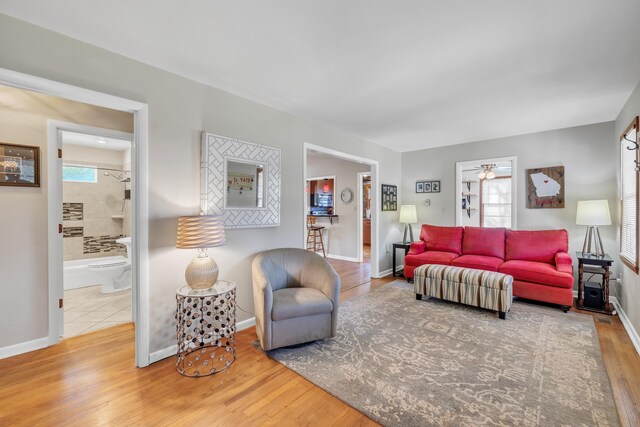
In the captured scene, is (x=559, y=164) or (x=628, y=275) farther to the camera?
(x=559, y=164)

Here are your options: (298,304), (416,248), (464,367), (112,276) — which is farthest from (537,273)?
(112,276)

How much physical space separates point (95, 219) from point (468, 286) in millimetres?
6497

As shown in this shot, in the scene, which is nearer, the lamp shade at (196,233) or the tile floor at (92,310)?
the lamp shade at (196,233)

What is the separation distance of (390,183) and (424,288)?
237 centimetres

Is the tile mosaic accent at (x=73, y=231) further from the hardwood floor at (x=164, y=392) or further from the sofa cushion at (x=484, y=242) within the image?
the sofa cushion at (x=484, y=242)

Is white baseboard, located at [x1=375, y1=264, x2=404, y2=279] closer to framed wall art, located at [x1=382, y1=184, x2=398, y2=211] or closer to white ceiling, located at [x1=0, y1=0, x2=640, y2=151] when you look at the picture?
framed wall art, located at [x1=382, y1=184, x2=398, y2=211]

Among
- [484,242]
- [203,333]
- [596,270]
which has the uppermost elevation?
[484,242]

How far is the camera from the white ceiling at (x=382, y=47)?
170 cm

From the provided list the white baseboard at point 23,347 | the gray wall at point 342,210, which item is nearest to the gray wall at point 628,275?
the gray wall at point 342,210

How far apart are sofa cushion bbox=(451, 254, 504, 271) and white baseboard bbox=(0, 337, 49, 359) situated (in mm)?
4836

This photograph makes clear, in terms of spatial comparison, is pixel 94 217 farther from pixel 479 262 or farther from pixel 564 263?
pixel 564 263

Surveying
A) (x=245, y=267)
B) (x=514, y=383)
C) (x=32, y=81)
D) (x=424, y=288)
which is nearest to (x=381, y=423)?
(x=514, y=383)

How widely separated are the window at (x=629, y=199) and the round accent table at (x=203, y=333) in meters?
3.79

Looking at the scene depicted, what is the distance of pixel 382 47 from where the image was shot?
209 cm
